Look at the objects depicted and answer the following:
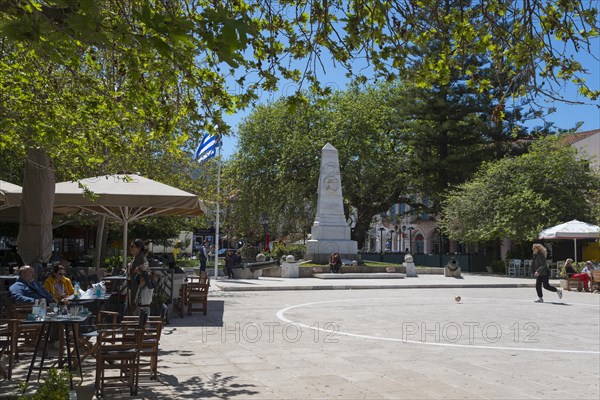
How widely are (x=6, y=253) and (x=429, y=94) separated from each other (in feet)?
94.4

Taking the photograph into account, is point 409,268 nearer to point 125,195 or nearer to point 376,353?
point 125,195

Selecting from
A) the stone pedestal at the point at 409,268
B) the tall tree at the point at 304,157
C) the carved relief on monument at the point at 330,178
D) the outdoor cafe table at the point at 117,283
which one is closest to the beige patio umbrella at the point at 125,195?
the outdoor cafe table at the point at 117,283

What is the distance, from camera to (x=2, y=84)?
8.65 metres

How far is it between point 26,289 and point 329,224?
25.8 m

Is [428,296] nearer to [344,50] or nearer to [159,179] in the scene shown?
[159,179]

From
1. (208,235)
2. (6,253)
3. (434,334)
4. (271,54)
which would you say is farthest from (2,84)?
(208,235)

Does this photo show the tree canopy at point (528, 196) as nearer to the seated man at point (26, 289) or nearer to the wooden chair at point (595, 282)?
the wooden chair at point (595, 282)

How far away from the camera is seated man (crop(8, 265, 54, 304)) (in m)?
7.87

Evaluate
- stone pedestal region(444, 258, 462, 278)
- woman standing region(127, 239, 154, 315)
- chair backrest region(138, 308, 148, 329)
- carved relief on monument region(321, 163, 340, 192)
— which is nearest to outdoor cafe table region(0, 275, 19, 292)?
woman standing region(127, 239, 154, 315)

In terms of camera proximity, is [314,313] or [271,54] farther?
[314,313]

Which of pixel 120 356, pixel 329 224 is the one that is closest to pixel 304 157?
pixel 329 224

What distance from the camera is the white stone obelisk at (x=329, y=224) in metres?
32.8

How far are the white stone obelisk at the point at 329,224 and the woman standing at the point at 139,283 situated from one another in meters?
23.2

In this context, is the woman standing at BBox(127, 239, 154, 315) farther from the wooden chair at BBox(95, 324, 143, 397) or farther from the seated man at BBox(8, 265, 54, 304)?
the wooden chair at BBox(95, 324, 143, 397)
